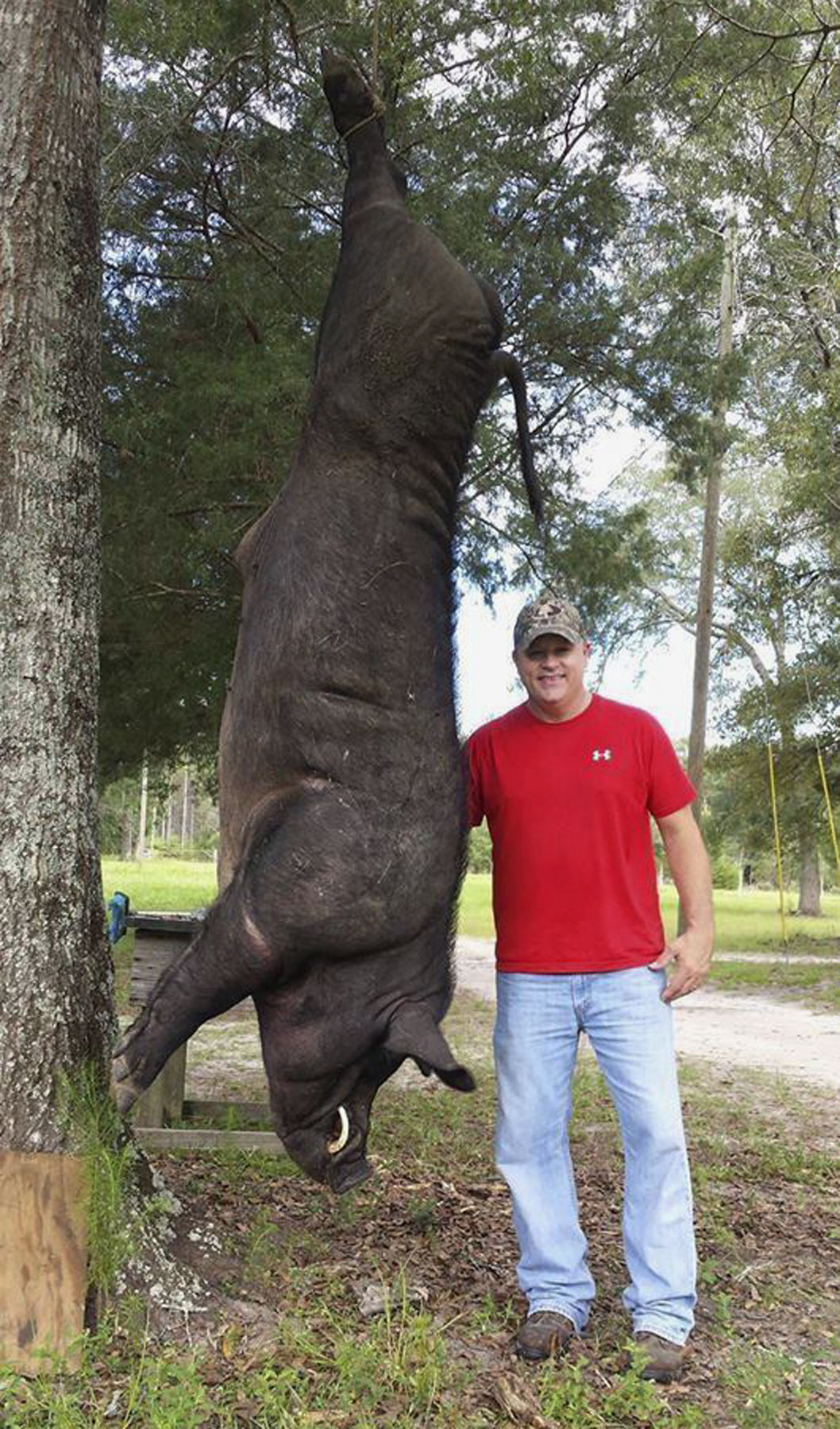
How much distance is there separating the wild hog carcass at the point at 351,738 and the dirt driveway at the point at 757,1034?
7061 millimetres

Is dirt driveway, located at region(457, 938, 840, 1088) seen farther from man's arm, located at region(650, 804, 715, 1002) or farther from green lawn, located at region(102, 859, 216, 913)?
green lawn, located at region(102, 859, 216, 913)

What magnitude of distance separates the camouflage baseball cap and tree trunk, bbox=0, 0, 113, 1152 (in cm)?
139

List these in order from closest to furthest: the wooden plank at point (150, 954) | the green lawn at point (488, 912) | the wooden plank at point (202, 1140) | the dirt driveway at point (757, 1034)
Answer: the wooden plank at point (202, 1140) → the wooden plank at point (150, 954) → the dirt driveway at point (757, 1034) → the green lawn at point (488, 912)

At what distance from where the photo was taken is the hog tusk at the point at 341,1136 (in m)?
3.32

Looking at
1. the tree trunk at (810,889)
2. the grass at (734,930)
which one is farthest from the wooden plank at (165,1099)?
the tree trunk at (810,889)

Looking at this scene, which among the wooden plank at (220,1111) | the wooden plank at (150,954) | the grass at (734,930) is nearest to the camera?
the wooden plank at (150,954)

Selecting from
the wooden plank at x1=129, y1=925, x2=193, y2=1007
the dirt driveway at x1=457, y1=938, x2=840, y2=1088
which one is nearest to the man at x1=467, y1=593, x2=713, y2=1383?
the wooden plank at x1=129, y1=925, x2=193, y2=1007

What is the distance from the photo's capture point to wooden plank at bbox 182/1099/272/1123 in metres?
6.49

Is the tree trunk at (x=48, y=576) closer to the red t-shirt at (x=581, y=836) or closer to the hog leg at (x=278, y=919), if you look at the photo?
the hog leg at (x=278, y=919)

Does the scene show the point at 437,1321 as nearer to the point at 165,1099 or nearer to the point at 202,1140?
the point at 202,1140

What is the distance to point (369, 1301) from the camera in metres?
3.96

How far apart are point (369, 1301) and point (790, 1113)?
16.2ft

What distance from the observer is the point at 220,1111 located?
21.4ft

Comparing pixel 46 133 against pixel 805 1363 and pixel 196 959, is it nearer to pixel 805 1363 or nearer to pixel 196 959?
pixel 196 959
